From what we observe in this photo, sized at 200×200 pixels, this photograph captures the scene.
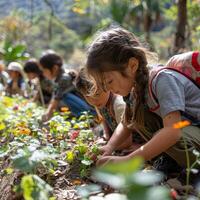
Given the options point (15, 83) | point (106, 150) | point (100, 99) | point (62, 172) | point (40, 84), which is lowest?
point (15, 83)

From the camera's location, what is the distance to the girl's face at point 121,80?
6.73 feet

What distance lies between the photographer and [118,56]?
208 cm

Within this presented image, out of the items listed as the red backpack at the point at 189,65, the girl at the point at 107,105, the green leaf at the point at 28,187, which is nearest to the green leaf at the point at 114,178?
the green leaf at the point at 28,187

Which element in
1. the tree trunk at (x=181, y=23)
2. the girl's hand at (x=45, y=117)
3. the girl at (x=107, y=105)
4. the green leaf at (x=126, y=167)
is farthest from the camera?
the tree trunk at (x=181, y=23)

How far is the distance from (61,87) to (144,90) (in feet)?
9.34

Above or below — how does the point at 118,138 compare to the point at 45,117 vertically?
above

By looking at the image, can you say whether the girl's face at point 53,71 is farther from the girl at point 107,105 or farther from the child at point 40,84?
the girl at point 107,105

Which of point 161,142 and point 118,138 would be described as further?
point 118,138

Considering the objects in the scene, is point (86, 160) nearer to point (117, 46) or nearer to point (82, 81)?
point (117, 46)

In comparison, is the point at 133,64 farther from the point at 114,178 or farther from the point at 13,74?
the point at 13,74

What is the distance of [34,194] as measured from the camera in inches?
56.7

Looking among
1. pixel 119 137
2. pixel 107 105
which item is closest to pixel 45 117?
pixel 107 105

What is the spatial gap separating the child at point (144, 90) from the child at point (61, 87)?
2.42 m

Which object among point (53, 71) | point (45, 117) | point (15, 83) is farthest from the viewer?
point (15, 83)
